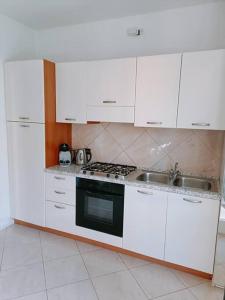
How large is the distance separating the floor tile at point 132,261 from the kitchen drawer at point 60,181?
2.97ft

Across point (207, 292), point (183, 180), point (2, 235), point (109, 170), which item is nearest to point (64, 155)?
point (109, 170)

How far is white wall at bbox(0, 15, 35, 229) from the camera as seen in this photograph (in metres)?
2.68

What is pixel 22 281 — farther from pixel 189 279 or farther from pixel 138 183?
pixel 189 279

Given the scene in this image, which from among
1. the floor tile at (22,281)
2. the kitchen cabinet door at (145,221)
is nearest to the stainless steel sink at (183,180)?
the kitchen cabinet door at (145,221)

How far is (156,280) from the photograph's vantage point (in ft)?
6.79

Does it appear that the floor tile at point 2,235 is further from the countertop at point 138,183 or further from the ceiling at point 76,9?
the ceiling at point 76,9

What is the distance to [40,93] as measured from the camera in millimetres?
2531

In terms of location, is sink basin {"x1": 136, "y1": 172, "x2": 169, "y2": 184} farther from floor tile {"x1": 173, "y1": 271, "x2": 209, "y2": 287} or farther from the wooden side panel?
the wooden side panel

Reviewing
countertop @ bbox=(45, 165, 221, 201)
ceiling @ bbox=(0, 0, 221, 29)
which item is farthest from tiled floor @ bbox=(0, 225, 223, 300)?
ceiling @ bbox=(0, 0, 221, 29)

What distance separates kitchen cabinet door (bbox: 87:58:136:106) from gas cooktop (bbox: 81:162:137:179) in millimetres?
722

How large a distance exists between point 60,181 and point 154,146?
1.15m

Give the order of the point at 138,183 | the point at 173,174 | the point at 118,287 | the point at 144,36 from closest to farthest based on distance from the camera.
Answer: the point at 118,287 → the point at 138,183 → the point at 173,174 → the point at 144,36

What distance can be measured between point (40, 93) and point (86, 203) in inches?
51.9

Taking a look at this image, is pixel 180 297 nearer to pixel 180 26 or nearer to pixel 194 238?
pixel 194 238
